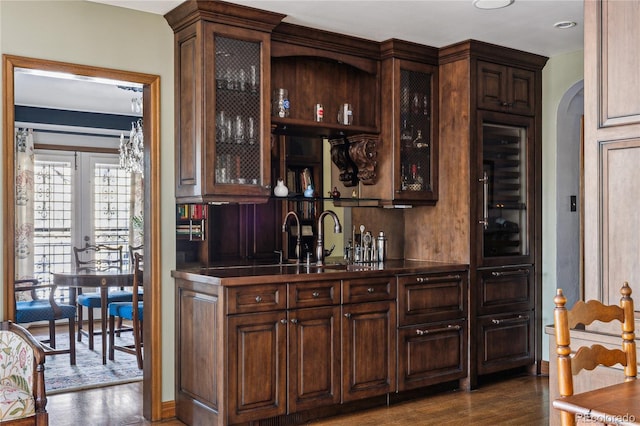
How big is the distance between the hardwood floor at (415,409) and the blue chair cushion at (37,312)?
3.89ft

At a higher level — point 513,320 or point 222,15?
point 222,15

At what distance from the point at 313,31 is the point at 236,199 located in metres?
1.30

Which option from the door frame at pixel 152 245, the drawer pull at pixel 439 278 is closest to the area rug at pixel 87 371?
the door frame at pixel 152 245

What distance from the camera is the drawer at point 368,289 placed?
4.02m

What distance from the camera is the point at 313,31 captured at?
4.29 m

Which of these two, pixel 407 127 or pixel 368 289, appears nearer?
pixel 368 289

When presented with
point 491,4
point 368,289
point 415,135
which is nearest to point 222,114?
point 368,289

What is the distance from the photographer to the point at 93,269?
610 cm

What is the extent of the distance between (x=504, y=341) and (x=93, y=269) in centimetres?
385

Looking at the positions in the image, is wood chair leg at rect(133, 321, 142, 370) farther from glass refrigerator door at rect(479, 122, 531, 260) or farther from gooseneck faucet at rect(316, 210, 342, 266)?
glass refrigerator door at rect(479, 122, 531, 260)

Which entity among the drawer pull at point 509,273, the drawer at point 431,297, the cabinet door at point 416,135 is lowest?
the drawer at point 431,297

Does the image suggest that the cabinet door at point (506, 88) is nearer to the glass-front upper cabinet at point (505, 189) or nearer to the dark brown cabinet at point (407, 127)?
the glass-front upper cabinet at point (505, 189)

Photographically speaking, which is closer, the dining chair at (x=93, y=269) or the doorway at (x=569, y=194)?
the doorway at (x=569, y=194)

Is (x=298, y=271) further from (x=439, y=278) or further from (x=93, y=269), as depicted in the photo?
(x=93, y=269)
